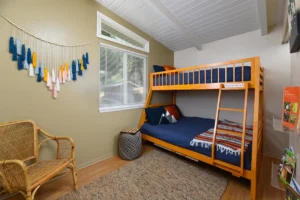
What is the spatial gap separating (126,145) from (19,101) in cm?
157

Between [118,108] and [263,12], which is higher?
[263,12]

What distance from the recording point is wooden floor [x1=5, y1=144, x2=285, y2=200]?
1.56 m

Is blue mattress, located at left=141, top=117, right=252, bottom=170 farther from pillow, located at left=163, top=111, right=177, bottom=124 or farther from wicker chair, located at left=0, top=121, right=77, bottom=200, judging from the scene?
wicker chair, located at left=0, top=121, right=77, bottom=200

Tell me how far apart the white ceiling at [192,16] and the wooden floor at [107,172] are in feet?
8.36

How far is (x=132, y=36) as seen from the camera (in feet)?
9.61

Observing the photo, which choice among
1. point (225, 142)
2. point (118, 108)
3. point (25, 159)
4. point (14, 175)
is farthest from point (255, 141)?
point (25, 159)

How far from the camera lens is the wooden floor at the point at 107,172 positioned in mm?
1557

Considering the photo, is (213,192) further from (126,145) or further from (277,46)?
(277,46)

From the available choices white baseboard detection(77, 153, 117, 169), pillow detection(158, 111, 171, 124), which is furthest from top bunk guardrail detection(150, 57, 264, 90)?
white baseboard detection(77, 153, 117, 169)

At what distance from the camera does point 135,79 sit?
9.99 ft

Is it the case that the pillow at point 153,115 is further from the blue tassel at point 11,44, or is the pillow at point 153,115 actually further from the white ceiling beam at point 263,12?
the white ceiling beam at point 263,12

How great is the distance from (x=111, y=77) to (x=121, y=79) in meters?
0.23

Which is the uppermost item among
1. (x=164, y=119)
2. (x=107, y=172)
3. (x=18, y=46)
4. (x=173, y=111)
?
(x=18, y=46)

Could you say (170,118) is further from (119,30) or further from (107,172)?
(119,30)
